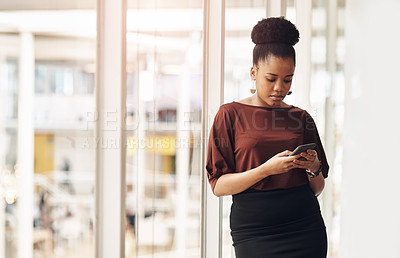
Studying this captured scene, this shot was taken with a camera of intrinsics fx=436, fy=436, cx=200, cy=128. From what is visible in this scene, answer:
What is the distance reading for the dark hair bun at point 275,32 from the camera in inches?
56.7

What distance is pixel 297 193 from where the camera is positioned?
1.52 meters

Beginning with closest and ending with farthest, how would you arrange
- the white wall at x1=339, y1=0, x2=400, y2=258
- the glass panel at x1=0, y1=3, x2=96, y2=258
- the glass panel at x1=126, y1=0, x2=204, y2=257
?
1. the glass panel at x1=0, y1=3, x2=96, y2=258
2. the glass panel at x1=126, y1=0, x2=204, y2=257
3. the white wall at x1=339, y1=0, x2=400, y2=258

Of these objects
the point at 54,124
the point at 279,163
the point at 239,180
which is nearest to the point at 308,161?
the point at 279,163

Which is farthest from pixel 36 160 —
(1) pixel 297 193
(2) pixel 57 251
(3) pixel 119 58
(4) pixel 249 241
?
(1) pixel 297 193

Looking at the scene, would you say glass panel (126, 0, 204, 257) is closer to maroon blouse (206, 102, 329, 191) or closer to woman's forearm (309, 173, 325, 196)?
maroon blouse (206, 102, 329, 191)

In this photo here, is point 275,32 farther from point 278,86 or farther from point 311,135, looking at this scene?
point 311,135

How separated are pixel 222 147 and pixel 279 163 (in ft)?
0.67

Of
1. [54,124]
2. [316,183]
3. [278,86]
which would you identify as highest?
[278,86]

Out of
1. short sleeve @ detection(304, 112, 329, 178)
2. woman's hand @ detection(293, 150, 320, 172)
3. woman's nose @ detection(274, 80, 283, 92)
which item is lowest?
woman's hand @ detection(293, 150, 320, 172)

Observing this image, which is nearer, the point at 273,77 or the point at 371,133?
the point at 273,77

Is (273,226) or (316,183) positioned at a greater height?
(316,183)

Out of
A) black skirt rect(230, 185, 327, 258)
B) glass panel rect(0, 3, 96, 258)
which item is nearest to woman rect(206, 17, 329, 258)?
black skirt rect(230, 185, 327, 258)

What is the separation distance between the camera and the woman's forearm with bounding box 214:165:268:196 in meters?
1.41

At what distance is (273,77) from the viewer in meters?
1.44
